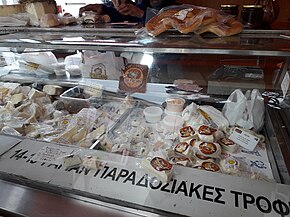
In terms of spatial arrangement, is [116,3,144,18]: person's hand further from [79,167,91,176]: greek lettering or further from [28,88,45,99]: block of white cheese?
[79,167,91,176]: greek lettering

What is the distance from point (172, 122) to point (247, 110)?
0.34m

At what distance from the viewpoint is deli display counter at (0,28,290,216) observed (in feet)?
2.32

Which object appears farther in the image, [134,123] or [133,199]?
[134,123]

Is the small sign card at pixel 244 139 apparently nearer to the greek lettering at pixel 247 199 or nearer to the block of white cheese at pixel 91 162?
the greek lettering at pixel 247 199

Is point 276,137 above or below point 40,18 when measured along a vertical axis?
below

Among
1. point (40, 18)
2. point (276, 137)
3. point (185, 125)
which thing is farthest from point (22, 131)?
point (276, 137)

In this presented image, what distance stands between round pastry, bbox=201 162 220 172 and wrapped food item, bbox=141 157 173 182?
0.12 m

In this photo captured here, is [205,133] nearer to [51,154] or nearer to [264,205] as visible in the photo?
[264,205]

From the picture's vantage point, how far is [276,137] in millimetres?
919

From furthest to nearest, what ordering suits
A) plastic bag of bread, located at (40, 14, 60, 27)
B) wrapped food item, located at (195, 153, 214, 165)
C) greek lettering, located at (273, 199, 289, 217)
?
plastic bag of bread, located at (40, 14, 60, 27) → wrapped food item, located at (195, 153, 214, 165) → greek lettering, located at (273, 199, 289, 217)

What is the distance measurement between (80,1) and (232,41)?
10.1ft

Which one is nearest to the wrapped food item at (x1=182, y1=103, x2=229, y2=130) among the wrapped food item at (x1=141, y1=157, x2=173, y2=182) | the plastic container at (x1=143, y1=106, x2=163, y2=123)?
the plastic container at (x1=143, y1=106, x2=163, y2=123)

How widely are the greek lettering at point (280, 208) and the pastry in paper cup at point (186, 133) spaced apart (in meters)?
0.38

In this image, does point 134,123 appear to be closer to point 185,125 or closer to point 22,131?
point 185,125
